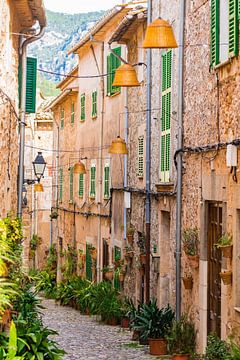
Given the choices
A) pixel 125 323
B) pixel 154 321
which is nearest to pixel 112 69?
pixel 125 323

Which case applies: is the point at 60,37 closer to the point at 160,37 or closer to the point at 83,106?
the point at 83,106

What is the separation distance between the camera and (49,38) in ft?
531

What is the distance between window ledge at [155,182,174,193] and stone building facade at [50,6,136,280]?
4814mm

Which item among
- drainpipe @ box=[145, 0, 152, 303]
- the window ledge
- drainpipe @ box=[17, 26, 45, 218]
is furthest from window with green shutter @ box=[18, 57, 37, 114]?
the window ledge

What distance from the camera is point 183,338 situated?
15461mm

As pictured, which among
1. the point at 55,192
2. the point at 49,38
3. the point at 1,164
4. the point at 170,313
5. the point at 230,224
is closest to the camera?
the point at 230,224

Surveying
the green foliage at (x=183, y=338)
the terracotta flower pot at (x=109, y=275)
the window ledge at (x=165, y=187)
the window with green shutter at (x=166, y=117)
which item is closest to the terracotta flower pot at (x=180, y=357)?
the green foliage at (x=183, y=338)

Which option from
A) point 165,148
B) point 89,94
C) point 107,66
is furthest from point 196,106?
point 89,94

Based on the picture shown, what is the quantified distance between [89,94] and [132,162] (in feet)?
24.8

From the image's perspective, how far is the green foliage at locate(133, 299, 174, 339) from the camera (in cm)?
1670

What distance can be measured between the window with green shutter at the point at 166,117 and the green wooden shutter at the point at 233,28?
511cm

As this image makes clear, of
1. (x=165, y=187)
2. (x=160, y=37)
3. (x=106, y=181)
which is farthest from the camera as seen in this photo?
(x=106, y=181)

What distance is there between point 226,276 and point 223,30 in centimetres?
364

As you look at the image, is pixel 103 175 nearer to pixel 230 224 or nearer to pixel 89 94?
pixel 89 94
